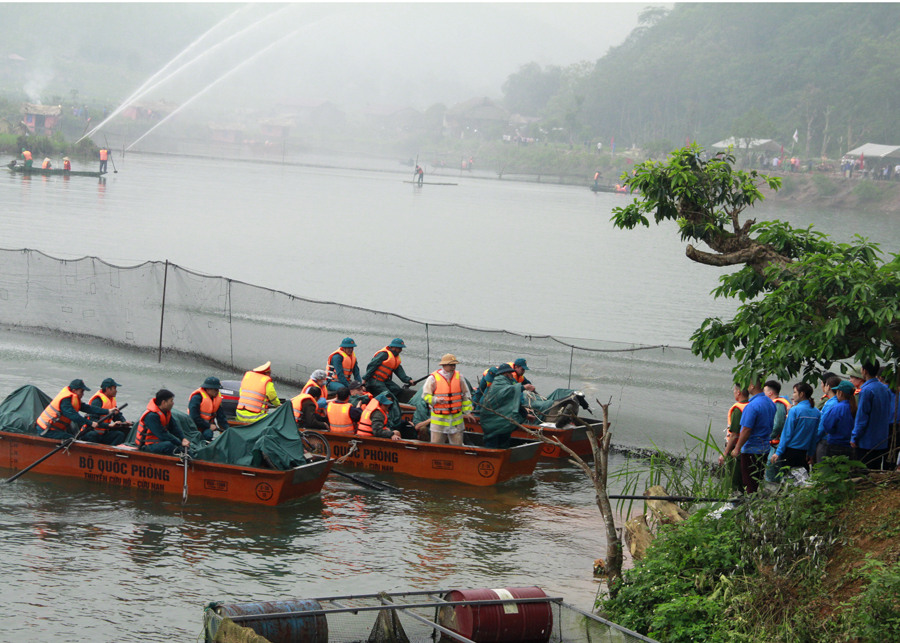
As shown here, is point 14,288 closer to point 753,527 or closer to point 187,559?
point 187,559

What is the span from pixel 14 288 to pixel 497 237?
123 feet

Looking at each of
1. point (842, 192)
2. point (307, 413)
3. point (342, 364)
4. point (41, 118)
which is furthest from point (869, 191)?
point (307, 413)

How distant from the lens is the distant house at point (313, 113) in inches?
5915

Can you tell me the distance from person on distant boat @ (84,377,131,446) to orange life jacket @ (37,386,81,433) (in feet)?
1.08

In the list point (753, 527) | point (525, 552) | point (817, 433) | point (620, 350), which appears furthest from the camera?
point (620, 350)

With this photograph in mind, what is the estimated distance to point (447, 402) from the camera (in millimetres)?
15688

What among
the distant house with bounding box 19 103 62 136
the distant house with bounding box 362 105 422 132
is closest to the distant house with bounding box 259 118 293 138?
the distant house with bounding box 362 105 422 132

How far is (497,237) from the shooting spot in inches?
2285

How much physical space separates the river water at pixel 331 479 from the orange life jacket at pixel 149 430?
86cm

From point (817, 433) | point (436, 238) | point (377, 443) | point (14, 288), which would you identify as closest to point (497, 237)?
point (436, 238)

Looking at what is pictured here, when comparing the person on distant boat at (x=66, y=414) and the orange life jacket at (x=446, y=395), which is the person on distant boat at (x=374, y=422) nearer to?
the orange life jacket at (x=446, y=395)

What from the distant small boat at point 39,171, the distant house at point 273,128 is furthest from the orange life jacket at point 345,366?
the distant house at point 273,128

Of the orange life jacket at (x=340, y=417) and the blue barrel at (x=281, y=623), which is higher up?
the orange life jacket at (x=340, y=417)

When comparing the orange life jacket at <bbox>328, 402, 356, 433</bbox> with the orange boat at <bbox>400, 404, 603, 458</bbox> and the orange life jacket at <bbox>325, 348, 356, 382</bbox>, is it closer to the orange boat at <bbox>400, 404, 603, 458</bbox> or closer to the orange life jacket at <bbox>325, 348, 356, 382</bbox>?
the orange boat at <bbox>400, 404, 603, 458</bbox>
